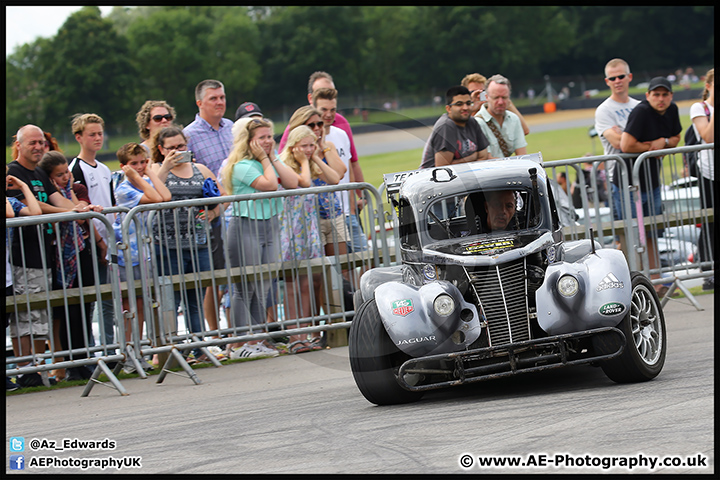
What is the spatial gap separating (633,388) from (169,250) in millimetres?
4806

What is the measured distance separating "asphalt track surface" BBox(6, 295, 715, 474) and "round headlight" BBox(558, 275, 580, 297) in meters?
0.69

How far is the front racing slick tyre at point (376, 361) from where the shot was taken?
20.5 ft

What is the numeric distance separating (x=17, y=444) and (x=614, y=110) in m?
8.11

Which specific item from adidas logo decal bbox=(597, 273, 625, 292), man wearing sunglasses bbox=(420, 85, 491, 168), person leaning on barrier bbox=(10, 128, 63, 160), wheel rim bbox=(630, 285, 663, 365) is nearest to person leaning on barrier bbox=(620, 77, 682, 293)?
man wearing sunglasses bbox=(420, 85, 491, 168)

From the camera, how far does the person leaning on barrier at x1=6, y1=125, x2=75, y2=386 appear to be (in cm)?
831

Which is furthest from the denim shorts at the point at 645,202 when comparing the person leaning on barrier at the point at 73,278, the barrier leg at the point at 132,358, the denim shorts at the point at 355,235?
the person leaning on barrier at the point at 73,278

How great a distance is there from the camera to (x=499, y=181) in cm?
669

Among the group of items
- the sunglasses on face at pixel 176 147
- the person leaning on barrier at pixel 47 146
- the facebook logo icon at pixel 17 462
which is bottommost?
the facebook logo icon at pixel 17 462

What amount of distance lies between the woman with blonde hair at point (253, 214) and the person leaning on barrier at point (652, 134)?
4135 millimetres

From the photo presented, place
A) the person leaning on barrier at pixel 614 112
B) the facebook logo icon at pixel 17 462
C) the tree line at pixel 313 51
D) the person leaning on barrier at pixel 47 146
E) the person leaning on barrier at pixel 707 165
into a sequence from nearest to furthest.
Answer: the facebook logo icon at pixel 17 462
the person leaning on barrier at pixel 47 146
the person leaning on barrier at pixel 707 165
the person leaning on barrier at pixel 614 112
the tree line at pixel 313 51

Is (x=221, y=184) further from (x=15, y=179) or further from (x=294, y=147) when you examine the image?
(x=15, y=179)

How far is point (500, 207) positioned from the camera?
264 inches

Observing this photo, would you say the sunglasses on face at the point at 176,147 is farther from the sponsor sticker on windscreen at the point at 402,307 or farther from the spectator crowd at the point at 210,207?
the sponsor sticker on windscreen at the point at 402,307
